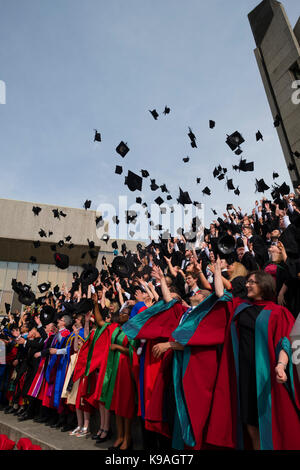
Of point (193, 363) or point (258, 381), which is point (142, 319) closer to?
point (193, 363)

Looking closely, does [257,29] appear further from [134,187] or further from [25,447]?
[25,447]

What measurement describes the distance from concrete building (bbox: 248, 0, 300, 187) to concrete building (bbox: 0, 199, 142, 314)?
49.7 ft

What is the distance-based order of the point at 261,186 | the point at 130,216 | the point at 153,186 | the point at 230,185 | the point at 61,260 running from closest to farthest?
1. the point at 61,260
2. the point at 261,186
3. the point at 230,185
4. the point at 153,186
5. the point at 130,216

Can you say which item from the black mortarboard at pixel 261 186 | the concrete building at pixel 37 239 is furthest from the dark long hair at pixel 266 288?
the concrete building at pixel 37 239

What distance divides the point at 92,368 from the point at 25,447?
1300 millimetres

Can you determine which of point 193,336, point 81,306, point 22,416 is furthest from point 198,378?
point 22,416

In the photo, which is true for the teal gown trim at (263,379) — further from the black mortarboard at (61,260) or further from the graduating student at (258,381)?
the black mortarboard at (61,260)

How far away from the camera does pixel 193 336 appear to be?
8.97 ft

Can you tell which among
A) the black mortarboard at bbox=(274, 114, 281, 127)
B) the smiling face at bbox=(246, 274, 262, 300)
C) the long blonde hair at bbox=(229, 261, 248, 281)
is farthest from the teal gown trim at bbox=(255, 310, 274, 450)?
the black mortarboard at bbox=(274, 114, 281, 127)

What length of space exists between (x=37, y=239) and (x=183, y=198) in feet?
56.4

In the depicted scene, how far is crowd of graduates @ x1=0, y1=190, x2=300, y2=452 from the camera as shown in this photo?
234 centimetres

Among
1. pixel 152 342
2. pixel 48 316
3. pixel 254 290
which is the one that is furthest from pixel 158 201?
pixel 254 290

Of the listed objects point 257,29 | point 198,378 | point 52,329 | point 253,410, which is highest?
point 257,29

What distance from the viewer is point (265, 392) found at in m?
2.28
